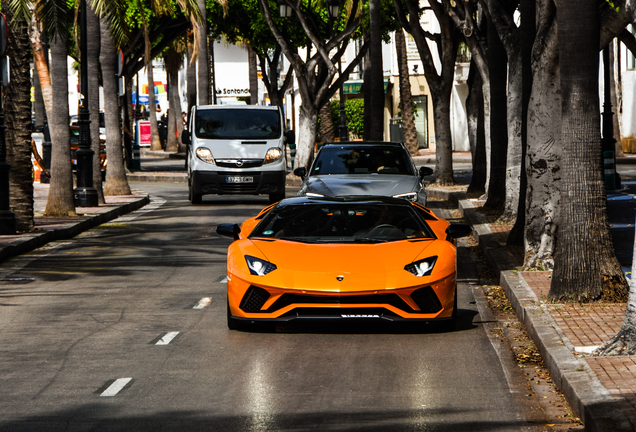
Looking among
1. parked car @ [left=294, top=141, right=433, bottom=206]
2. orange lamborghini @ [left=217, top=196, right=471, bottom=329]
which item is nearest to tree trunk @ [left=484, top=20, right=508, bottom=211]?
parked car @ [left=294, top=141, right=433, bottom=206]

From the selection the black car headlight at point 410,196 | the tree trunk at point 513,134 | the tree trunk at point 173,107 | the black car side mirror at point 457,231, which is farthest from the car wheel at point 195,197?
the tree trunk at point 173,107

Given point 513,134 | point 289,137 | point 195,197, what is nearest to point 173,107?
point 289,137

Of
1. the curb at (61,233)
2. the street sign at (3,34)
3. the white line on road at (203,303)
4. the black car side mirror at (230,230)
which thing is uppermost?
the street sign at (3,34)

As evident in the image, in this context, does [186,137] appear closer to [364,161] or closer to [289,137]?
[289,137]

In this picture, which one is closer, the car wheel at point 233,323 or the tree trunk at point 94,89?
the car wheel at point 233,323

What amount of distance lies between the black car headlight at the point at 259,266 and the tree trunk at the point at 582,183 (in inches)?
105

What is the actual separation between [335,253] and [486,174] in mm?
16210

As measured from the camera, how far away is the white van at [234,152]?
80.0 ft

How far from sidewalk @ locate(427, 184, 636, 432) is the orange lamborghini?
0.86 metres

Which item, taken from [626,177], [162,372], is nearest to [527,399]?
[162,372]

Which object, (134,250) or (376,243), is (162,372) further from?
(134,250)

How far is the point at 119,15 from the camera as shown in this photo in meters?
23.3

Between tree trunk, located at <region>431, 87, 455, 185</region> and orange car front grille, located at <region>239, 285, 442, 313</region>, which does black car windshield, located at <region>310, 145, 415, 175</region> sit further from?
tree trunk, located at <region>431, 87, 455, 185</region>

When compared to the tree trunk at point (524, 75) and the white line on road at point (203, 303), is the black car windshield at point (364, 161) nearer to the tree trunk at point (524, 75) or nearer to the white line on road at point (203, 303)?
the tree trunk at point (524, 75)
